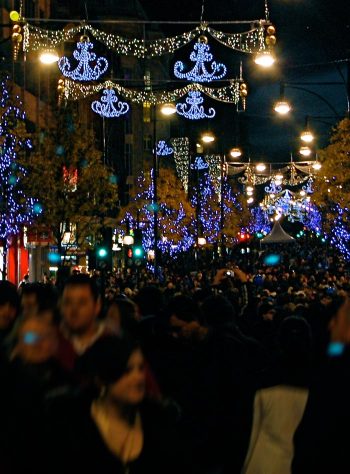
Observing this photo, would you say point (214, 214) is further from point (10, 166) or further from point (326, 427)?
point (326, 427)

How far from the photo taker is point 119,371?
14.4 ft

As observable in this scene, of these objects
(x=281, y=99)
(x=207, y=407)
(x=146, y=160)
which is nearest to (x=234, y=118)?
(x=146, y=160)

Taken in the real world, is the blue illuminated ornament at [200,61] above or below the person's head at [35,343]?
above

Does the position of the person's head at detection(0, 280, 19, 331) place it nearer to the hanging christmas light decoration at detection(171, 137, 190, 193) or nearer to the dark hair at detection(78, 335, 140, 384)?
the dark hair at detection(78, 335, 140, 384)

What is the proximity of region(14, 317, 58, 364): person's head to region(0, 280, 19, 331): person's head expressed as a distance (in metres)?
2.68

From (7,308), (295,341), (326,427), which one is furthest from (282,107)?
(326,427)

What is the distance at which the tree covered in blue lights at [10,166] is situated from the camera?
3278cm

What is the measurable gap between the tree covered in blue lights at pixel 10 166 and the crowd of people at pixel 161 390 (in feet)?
76.8

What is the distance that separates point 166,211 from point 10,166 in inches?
1341

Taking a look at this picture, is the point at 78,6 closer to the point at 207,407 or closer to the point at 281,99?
the point at 281,99

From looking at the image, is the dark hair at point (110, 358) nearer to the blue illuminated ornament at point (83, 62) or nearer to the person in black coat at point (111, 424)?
the person in black coat at point (111, 424)

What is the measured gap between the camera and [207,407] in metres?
7.34

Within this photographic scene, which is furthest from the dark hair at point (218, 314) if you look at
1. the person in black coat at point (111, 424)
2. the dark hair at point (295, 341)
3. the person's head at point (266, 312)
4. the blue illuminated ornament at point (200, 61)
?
the blue illuminated ornament at point (200, 61)

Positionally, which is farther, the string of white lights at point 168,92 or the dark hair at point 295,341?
the string of white lights at point 168,92
